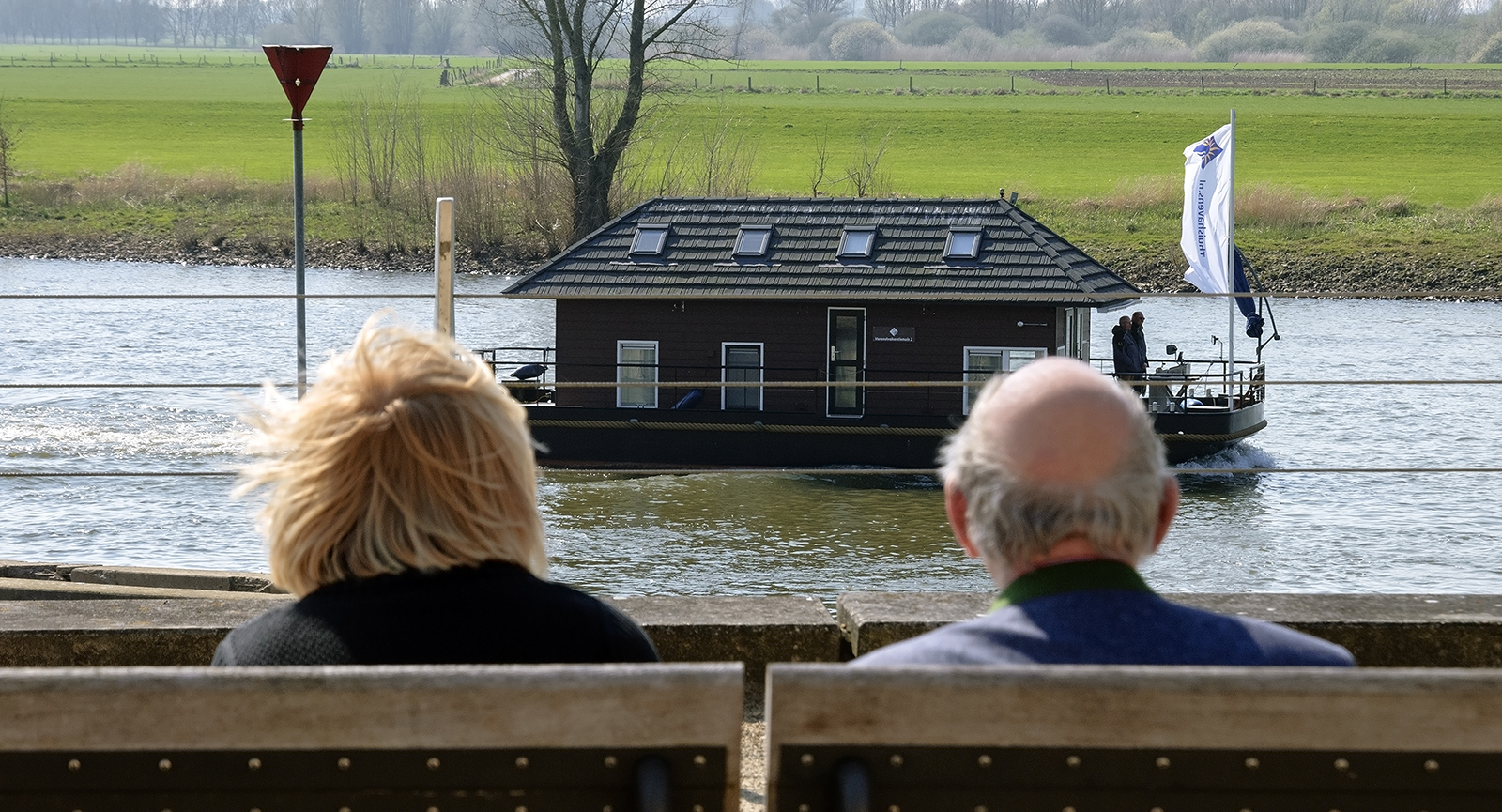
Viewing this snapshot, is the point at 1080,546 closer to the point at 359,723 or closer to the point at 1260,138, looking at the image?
the point at 359,723

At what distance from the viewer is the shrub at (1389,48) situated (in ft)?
395

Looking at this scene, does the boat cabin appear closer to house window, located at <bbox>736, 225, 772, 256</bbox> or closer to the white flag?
house window, located at <bbox>736, 225, 772, 256</bbox>

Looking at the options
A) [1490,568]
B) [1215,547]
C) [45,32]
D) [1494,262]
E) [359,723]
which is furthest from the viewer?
[45,32]

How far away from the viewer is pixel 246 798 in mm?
1507

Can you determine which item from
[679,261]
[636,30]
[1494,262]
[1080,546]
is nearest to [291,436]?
[1080,546]

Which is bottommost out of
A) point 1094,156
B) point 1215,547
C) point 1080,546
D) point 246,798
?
point 1215,547

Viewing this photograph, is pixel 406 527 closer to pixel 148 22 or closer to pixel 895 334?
pixel 895 334

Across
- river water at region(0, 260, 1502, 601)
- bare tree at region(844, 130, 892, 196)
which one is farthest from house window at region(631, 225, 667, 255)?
bare tree at region(844, 130, 892, 196)

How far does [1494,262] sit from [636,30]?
20.2 metres

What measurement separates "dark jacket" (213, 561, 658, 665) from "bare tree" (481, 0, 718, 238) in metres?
30.2

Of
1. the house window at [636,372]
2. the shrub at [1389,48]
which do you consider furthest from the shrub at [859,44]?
the house window at [636,372]

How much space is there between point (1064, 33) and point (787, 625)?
153 m

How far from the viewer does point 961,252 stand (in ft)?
65.1

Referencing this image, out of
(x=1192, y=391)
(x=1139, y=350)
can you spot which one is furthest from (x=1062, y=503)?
(x=1192, y=391)
